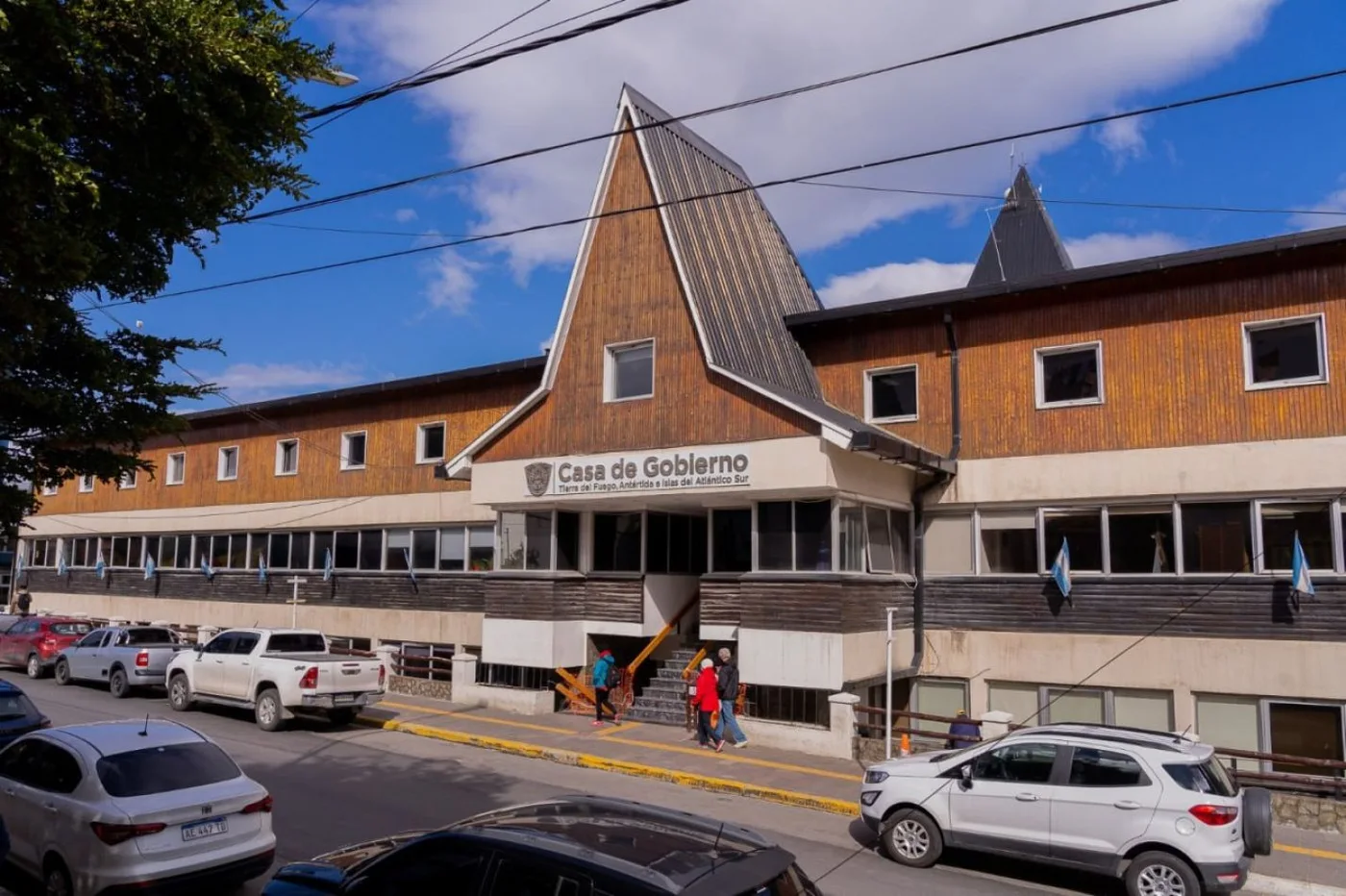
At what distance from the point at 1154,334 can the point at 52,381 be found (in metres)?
16.2

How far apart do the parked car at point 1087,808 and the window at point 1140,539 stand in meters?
6.58

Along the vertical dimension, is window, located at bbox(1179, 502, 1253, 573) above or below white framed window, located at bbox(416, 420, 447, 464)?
below

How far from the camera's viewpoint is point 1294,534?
15766 millimetres

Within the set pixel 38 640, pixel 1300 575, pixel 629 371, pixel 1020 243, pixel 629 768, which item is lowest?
pixel 629 768

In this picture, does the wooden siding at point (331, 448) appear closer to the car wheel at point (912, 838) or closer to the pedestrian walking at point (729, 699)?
the pedestrian walking at point (729, 699)

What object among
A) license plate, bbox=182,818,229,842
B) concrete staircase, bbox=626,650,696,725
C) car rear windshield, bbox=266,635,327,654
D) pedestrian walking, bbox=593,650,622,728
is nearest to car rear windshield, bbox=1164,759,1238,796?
license plate, bbox=182,818,229,842

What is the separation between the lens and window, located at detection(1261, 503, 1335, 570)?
15531 millimetres

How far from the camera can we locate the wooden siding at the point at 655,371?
18.0 meters

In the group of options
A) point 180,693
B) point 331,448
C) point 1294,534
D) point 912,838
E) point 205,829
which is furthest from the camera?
point 331,448

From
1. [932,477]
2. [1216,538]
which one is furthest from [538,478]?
[1216,538]

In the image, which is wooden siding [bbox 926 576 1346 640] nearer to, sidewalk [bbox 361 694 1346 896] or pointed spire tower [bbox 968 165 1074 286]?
sidewalk [bbox 361 694 1346 896]

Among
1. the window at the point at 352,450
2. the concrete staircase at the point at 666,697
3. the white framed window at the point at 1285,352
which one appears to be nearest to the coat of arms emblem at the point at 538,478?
the concrete staircase at the point at 666,697

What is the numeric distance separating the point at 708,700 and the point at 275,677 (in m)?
8.14

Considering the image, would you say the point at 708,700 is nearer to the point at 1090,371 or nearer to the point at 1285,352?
the point at 1090,371
